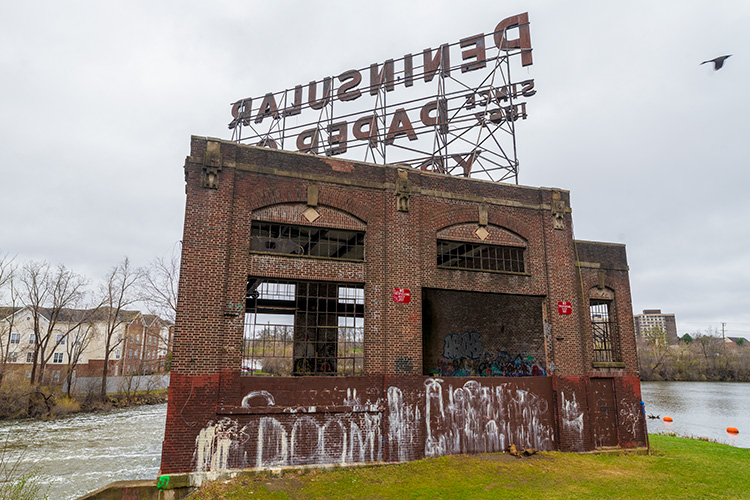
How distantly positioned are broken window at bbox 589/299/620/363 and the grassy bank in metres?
3.54

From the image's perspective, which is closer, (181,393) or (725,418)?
(181,393)

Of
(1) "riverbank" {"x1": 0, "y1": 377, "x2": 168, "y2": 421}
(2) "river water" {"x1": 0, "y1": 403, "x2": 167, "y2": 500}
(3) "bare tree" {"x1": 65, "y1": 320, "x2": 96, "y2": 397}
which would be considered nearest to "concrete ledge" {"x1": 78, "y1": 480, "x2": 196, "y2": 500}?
(2) "river water" {"x1": 0, "y1": 403, "x2": 167, "y2": 500}

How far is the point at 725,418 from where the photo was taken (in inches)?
1219

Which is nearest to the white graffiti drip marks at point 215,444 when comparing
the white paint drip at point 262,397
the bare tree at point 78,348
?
the white paint drip at point 262,397

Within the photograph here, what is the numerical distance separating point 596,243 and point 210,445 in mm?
13799

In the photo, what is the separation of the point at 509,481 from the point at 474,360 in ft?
25.5

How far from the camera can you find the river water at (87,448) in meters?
14.2

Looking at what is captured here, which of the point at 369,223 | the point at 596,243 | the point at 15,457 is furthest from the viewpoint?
the point at 15,457

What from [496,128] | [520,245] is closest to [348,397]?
[520,245]

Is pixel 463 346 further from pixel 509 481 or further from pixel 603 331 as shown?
pixel 509 481

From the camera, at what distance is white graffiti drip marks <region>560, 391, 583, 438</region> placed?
44.4 feet

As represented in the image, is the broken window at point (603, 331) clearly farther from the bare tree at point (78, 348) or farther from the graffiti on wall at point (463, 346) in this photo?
the bare tree at point (78, 348)

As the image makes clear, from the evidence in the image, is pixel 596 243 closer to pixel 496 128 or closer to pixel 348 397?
pixel 496 128

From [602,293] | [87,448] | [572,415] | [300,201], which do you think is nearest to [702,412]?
[602,293]
